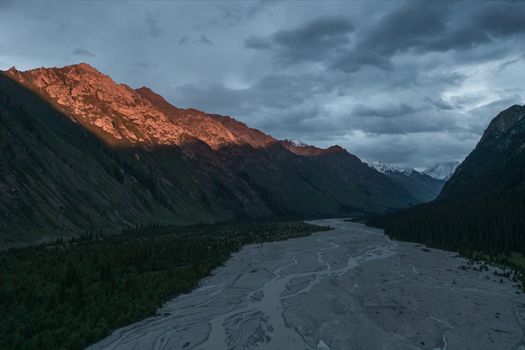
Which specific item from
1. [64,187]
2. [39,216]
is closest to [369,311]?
[39,216]

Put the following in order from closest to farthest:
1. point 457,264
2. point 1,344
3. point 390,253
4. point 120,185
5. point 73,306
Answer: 1. point 1,344
2. point 73,306
3. point 457,264
4. point 390,253
5. point 120,185

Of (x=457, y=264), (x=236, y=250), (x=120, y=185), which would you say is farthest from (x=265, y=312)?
(x=120, y=185)

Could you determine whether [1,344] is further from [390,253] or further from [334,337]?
[390,253]

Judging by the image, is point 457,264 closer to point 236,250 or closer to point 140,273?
point 236,250

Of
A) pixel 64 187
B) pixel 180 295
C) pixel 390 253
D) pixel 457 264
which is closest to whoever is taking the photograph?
pixel 180 295

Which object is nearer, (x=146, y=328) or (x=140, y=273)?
(x=146, y=328)

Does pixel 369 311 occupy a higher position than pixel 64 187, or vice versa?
pixel 64 187
